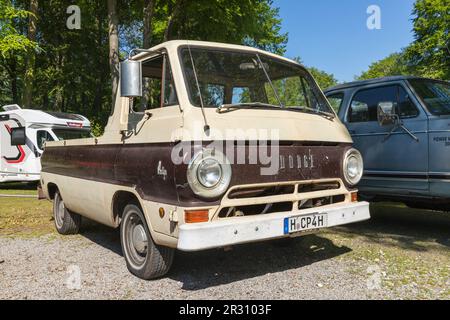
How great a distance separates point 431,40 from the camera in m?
25.0

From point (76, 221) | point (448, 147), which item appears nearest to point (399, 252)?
point (448, 147)

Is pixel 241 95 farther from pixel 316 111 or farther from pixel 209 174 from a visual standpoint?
pixel 209 174

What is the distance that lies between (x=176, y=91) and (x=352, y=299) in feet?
8.28

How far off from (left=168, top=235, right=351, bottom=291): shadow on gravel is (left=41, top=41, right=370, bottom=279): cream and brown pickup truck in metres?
0.44

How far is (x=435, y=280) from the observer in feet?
14.5

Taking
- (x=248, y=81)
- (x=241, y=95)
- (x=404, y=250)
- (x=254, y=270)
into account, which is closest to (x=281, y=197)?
(x=254, y=270)

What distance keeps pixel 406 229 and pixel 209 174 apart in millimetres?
4589

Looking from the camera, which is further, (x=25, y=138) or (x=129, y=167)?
(x=25, y=138)

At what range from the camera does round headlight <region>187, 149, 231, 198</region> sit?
3.62 meters

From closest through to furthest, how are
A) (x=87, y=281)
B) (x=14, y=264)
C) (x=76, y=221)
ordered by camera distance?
(x=87, y=281)
(x=14, y=264)
(x=76, y=221)

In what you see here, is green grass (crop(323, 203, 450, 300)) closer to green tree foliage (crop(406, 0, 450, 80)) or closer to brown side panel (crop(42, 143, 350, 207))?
brown side panel (crop(42, 143, 350, 207))

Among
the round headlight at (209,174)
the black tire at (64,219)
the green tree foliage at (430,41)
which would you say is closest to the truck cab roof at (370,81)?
the round headlight at (209,174)

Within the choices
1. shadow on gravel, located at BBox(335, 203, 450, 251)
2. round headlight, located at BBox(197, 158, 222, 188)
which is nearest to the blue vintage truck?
shadow on gravel, located at BBox(335, 203, 450, 251)
